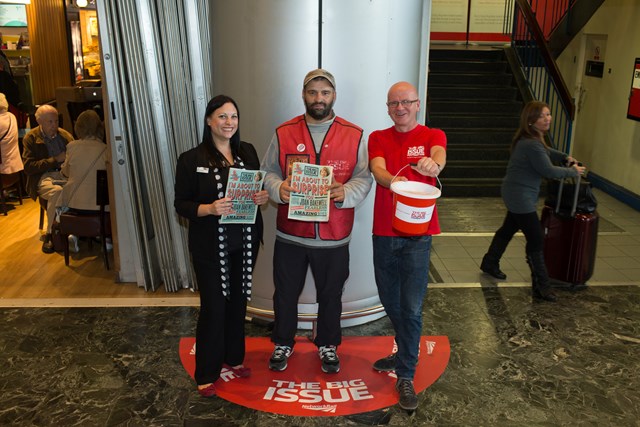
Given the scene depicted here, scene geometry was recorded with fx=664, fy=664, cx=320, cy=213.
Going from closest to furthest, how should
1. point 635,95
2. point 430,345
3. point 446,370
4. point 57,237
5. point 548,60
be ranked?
point 446,370
point 430,345
point 57,237
point 635,95
point 548,60

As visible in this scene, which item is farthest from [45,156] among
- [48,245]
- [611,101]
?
[611,101]

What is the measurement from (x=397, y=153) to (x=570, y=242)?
8.08ft

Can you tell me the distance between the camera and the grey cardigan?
4906 mm

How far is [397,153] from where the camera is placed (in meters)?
Answer: 3.54

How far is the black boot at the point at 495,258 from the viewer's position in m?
5.61

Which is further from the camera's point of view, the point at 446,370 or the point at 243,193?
the point at 446,370

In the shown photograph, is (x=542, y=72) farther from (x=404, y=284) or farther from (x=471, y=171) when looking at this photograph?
(x=404, y=284)

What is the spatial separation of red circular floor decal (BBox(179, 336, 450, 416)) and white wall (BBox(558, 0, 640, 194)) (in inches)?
199

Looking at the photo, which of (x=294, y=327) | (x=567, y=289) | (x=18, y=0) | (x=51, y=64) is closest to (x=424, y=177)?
(x=294, y=327)

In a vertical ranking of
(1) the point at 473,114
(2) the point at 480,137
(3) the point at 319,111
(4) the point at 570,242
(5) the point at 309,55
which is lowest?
(4) the point at 570,242

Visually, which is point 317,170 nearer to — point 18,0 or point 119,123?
point 119,123

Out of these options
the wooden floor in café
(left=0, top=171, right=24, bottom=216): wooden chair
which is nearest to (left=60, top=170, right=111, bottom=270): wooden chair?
the wooden floor in café

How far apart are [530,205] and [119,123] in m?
3.17

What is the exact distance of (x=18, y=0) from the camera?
28.5 feet
